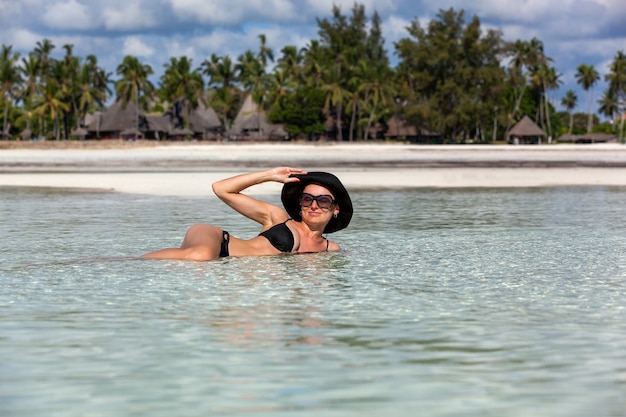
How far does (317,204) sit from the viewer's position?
8867mm

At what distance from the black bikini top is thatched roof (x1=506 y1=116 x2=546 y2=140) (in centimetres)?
10310

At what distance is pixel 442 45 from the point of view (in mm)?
96875

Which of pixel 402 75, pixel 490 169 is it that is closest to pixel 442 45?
pixel 402 75

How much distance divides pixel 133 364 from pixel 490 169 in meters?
32.2

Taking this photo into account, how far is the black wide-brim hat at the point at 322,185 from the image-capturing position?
8.84 metres

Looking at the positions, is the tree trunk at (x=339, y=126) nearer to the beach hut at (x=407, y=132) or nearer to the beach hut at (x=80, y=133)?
the beach hut at (x=407, y=132)

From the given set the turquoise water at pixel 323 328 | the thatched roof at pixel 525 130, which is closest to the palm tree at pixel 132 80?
the thatched roof at pixel 525 130

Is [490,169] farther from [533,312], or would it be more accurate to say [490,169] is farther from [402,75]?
[402,75]

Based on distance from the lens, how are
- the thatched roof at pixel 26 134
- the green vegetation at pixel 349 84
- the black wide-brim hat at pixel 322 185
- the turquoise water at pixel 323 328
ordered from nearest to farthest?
the turquoise water at pixel 323 328 → the black wide-brim hat at pixel 322 185 → the green vegetation at pixel 349 84 → the thatched roof at pixel 26 134

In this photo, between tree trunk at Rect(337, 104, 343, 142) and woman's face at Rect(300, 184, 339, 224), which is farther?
tree trunk at Rect(337, 104, 343, 142)

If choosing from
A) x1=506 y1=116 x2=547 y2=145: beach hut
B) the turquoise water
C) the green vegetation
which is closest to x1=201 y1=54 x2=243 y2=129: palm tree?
the green vegetation

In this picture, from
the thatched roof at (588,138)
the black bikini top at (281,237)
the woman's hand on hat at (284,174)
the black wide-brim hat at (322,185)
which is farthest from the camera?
the thatched roof at (588,138)

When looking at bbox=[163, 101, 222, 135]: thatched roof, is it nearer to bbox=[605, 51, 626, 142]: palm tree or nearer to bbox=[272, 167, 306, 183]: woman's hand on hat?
bbox=[605, 51, 626, 142]: palm tree

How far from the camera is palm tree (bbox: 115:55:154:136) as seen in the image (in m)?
110
